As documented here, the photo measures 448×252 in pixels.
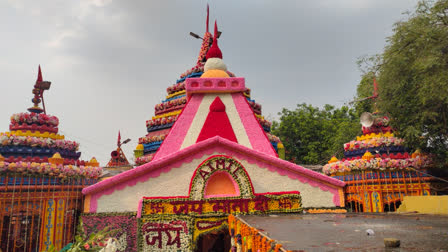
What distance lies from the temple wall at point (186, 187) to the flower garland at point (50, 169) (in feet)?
5.36

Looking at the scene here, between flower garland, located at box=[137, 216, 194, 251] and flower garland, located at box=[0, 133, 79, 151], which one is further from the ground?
flower garland, located at box=[0, 133, 79, 151]

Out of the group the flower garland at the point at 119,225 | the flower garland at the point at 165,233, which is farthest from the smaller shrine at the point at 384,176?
the flower garland at the point at 119,225

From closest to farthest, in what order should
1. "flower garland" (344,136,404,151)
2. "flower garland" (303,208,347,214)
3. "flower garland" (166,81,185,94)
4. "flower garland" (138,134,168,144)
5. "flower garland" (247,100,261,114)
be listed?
"flower garland" (303,208,347,214), "flower garland" (344,136,404,151), "flower garland" (138,134,168,144), "flower garland" (247,100,261,114), "flower garland" (166,81,185,94)

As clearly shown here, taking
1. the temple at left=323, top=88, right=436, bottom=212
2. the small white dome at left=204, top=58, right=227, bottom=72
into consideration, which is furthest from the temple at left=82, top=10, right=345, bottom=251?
the small white dome at left=204, top=58, right=227, bottom=72

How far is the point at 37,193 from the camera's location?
9.25 metres

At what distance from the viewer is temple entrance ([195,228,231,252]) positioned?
505 inches

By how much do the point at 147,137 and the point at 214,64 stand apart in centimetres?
640

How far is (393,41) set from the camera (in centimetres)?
1295

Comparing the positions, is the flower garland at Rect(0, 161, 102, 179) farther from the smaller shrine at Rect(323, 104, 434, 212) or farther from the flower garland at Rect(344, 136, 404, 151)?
the flower garland at Rect(344, 136, 404, 151)

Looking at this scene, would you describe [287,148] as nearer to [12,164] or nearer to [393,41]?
[393,41]

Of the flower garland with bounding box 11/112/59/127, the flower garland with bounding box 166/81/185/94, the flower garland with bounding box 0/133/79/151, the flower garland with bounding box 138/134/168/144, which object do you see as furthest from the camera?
the flower garland with bounding box 166/81/185/94

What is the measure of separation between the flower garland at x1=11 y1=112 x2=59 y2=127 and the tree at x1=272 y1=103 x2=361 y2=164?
2122 centimetres

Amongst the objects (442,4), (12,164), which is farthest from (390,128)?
(12,164)

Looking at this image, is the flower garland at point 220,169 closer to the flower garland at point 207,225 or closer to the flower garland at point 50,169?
the flower garland at point 207,225
